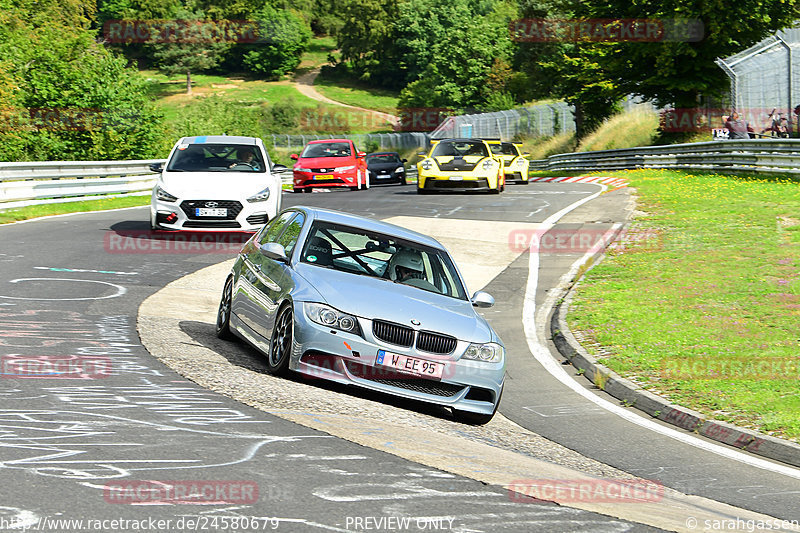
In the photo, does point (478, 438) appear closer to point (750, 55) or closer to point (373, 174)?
point (750, 55)

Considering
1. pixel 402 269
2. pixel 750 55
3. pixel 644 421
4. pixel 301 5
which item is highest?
pixel 301 5

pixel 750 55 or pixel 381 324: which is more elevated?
pixel 750 55

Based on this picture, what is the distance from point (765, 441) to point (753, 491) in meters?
1.26

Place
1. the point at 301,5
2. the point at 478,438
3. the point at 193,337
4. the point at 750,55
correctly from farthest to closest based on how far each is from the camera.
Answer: the point at 301,5, the point at 750,55, the point at 193,337, the point at 478,438

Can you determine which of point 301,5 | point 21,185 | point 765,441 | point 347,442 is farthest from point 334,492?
point 301,5

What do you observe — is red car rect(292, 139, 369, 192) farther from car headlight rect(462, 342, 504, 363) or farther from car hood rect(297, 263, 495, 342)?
car headlight rect(462, 342, 504, 363)

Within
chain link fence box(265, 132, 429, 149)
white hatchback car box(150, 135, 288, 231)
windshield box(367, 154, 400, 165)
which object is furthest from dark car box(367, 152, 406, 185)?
chain link fence box(265, 132, 429, 149)

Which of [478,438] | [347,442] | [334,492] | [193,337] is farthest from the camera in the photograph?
[193,337]

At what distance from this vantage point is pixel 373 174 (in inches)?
1622

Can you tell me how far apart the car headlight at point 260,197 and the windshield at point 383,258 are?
25.7 ft

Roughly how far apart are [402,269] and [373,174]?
32.1 meters

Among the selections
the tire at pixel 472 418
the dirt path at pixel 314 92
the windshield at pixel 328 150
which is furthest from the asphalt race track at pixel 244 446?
the dirt path at pixel 314 92

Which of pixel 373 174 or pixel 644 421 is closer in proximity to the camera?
pixel 644 421

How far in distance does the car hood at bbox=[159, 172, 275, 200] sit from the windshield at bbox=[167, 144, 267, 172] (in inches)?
10.9
